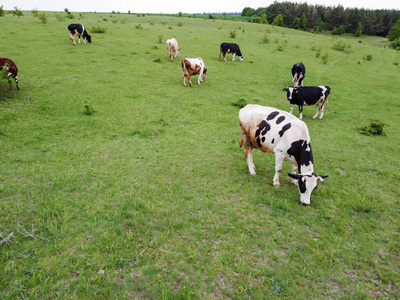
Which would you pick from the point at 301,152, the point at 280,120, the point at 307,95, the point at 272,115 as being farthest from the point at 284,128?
the point at 307,95

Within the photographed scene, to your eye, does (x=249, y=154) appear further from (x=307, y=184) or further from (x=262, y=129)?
(x=307, y=184)

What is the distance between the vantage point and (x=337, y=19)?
8250 cm

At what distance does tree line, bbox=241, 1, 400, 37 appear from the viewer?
77625 mm

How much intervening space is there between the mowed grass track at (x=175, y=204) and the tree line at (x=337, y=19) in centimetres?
7518

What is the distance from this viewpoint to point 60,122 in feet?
32.2

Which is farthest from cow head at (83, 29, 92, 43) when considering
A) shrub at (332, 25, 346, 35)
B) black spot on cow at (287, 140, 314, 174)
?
shrub at (332, 25, 346, 35)

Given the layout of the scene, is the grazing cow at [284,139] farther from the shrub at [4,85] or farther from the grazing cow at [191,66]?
the shrub at [4,85]

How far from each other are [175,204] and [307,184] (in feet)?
11.7

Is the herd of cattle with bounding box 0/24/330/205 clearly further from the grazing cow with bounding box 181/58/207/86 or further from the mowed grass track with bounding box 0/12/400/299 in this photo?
the grazing cow with bounding box 181/58/207/86

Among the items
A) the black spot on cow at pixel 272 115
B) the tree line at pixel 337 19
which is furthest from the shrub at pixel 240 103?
the tree line at pixel 337 19

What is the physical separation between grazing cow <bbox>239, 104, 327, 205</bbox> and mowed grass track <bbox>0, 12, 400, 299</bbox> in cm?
77

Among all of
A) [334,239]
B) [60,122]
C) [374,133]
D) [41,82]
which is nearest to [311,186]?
A: [334,239]

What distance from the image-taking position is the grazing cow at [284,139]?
6.12 metres

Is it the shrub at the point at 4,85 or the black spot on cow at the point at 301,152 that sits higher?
the shrub at the point at 4,85
